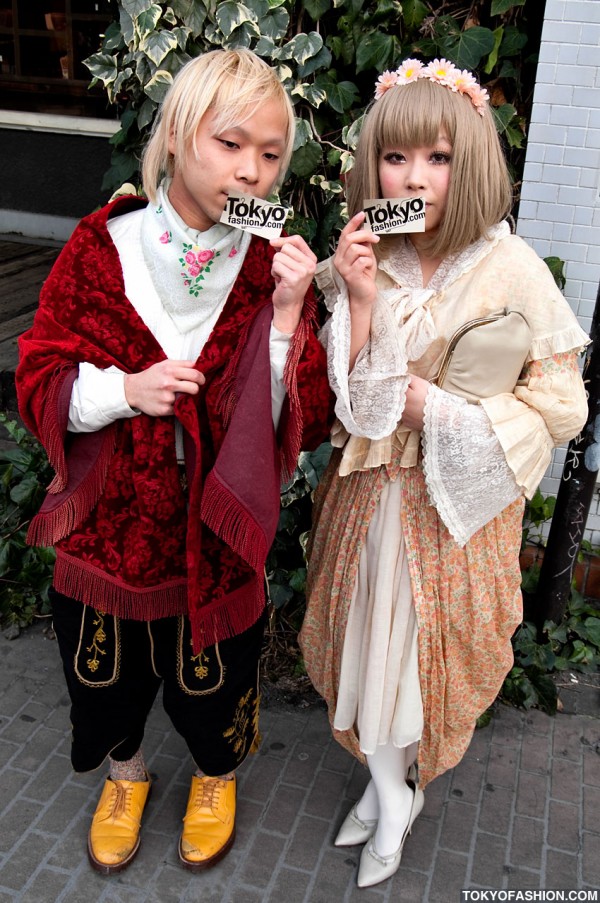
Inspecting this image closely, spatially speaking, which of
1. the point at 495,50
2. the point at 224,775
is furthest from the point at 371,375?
the point at 495,50

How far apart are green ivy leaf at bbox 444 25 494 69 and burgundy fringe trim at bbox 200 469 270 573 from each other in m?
1.81

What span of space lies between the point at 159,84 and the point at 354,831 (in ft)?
8.08

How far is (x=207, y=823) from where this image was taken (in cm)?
231

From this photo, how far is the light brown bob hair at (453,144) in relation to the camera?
1.71m

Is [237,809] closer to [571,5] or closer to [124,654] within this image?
[124,654]

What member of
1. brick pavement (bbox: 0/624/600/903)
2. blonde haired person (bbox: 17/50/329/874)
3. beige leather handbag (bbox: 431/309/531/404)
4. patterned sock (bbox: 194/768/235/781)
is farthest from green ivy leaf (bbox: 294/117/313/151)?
patterned sock (bbox: 194/768/235/781)

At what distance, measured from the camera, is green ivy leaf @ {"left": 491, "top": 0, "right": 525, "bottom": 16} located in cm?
268

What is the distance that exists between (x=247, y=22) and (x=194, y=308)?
147 cm

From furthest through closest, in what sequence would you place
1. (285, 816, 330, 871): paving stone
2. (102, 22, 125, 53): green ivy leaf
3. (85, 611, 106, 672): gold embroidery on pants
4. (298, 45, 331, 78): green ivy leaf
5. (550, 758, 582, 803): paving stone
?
(102, 22, 125, 53): green ivy leaf
(298, 45, 331, 78): green ivy leaf
(550, 758, 582, 803): paving stone
(285, 816, 330, 871): paving stone
(85, 611, 106, 672): gold embroidery on pants

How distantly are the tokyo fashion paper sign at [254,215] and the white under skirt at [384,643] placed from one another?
0.64 metres

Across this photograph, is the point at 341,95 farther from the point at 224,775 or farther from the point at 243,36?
the point at 224,775

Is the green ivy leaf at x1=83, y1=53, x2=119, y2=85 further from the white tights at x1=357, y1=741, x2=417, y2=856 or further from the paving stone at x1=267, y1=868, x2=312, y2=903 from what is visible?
the paving stone at x1=267, y1=868, x2=312, y2=903

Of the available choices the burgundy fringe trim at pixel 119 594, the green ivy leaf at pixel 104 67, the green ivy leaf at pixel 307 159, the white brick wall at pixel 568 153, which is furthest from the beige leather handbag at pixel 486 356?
the green ivy leaf at pixel 104 67

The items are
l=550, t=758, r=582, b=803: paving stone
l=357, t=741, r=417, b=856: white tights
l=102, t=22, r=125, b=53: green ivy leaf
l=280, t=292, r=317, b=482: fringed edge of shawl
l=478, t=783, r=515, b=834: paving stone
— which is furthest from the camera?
l=102, t=22, r=125, b=53: green ivy leaf
